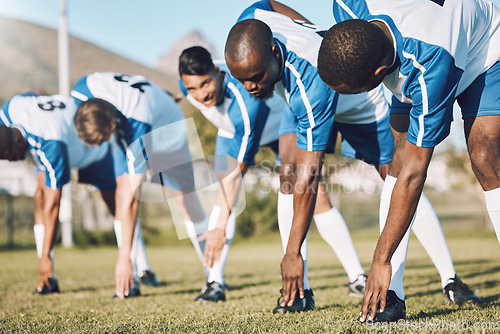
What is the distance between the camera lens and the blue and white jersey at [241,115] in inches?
171

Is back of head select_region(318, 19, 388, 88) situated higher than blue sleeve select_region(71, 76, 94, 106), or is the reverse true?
blue sleeve select_region(71, 76, 94, 106)

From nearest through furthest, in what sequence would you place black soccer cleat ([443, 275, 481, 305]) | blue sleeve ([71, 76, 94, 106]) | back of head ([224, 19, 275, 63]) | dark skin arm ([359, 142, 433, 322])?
1. dark skin arm ([359, 142, 433, 322])
2. back of head ([224, 19, 275, 63])
3. black soccer cleat ([443, 275, 481, 305])
4. blue sleeve ([71, 76, 94, 106])

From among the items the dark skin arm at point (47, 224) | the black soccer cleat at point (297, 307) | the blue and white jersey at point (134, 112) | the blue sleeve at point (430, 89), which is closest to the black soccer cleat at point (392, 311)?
the black soccer cleat at point (297, 307)

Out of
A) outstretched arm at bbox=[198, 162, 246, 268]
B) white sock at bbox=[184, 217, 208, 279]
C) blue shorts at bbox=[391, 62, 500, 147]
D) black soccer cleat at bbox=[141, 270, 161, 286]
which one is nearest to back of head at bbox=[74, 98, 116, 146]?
outstretched arm at bbox=[198, 162, 246, 268]

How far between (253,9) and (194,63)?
72 centimetres

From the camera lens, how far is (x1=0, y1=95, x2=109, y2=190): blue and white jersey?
211 inches

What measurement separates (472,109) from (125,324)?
2.66 m

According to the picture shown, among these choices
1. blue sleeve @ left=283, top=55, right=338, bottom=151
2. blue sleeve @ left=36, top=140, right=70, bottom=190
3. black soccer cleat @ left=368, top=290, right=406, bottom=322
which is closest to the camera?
black soccer cleat @ left=368, top=290, right=406, bottom=322

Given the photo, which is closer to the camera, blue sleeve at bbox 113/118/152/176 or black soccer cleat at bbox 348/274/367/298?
black soccer cleat at bbox 348/274/367/298

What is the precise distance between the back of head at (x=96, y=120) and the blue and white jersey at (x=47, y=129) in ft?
2.00

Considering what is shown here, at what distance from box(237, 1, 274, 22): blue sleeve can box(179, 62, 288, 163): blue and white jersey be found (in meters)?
0.69

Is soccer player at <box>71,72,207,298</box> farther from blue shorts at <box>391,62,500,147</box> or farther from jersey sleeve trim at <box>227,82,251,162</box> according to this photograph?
blue shorts at <box>391,62,500,147</box>

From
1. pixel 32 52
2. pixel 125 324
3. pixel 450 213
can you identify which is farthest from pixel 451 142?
pixel 32 52

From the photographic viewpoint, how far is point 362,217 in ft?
71.5
